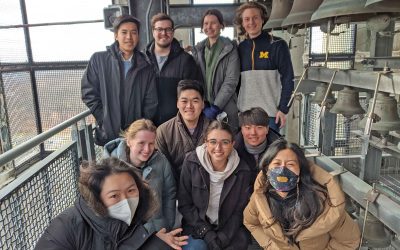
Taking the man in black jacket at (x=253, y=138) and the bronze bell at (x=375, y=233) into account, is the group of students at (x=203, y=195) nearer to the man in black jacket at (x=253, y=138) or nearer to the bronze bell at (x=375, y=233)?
the man in black jacket at (x=253, y=138)

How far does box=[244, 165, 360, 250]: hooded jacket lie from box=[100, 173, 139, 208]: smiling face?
0.68 m

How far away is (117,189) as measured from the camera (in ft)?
4.62

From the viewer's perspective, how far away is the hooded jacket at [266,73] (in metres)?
2.54

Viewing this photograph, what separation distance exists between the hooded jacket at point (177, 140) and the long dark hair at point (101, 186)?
0.68 meters

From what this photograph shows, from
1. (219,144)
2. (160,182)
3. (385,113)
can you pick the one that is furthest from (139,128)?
(385,113)

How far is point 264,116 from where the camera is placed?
6.79ft

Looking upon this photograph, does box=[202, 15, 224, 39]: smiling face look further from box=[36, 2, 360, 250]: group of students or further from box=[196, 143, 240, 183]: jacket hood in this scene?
box=[196, 143, 240, 183]: jacket hood

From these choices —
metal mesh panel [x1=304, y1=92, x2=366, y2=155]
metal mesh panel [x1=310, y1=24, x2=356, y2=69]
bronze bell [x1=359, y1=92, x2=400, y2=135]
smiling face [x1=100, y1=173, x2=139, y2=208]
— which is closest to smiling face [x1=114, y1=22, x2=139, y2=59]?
smiling face [x1=100, y1=173, x2=139, y2=208]

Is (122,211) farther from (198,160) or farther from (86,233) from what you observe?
(198,160)

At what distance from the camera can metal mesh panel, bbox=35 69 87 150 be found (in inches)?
151

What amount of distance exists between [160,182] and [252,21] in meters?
1.33

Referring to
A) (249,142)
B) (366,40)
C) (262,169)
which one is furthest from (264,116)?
(366,40)

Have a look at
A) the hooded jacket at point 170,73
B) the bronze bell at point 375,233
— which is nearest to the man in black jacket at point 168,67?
the hooded jacket at point 170,73

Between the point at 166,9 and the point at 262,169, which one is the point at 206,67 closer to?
the point at 166,9
